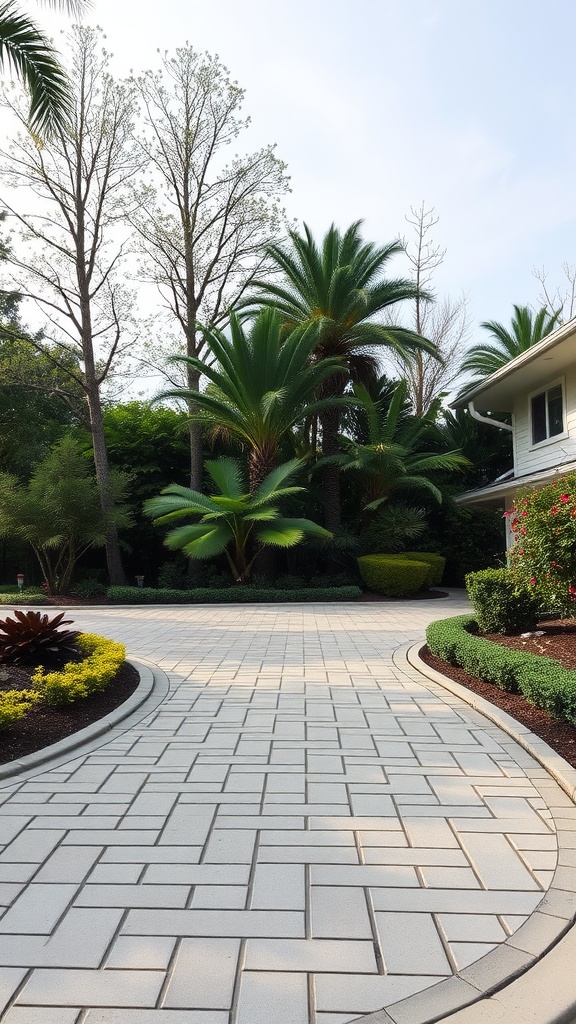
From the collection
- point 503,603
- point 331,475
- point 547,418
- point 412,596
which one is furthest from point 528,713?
point 331,475

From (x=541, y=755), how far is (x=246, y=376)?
13761 millimetres

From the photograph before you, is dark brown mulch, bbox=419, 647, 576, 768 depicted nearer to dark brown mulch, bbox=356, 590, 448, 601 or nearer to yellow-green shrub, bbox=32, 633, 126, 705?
yellow-green shrub, bbox=32, 633, 126, 705

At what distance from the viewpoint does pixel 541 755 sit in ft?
14.4

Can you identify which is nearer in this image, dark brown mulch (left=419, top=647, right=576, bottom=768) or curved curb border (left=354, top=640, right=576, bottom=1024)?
curved curb border (left=354, top=640, right=576, bottom=1024)

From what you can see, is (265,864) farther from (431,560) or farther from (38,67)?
(431,560)

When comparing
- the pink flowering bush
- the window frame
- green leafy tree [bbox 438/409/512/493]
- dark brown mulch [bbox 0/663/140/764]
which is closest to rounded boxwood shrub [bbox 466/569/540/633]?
the pink flowering bush

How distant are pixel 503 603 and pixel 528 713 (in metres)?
2.90

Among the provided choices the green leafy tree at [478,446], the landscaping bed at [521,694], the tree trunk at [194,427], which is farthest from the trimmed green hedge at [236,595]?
the green leafy tree at [478,446]

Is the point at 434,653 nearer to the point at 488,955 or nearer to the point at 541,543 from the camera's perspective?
the point at 541,543

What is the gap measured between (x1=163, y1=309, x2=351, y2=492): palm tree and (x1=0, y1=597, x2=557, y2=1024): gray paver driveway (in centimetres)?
1207

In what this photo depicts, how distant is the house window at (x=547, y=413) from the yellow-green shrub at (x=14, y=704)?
12.0 metres

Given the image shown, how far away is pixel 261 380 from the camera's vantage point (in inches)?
666

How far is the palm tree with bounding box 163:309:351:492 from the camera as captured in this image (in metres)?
16.9

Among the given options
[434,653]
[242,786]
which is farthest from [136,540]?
[242,786]
